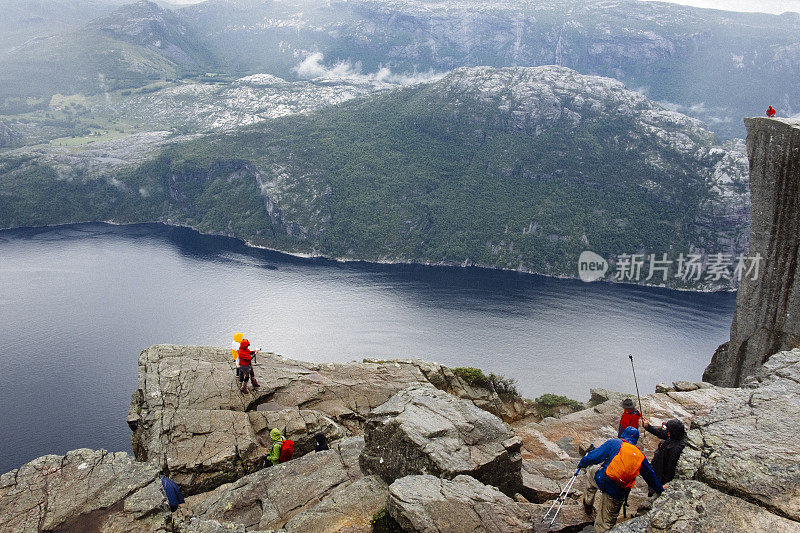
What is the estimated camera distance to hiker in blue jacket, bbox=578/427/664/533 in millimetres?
9109

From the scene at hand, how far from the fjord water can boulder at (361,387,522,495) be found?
54140mm

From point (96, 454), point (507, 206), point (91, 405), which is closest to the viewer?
point (96, 454)

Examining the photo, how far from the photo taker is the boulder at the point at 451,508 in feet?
34.2

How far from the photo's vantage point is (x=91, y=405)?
64.6 m

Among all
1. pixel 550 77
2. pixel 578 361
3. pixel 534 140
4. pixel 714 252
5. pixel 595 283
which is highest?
pixel 550 77

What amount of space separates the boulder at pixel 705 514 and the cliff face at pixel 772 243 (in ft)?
55.9

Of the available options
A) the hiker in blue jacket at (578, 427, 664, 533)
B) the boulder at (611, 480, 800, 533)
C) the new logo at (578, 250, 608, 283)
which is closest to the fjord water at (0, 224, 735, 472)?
the new logo at (578, 250, 608, 283)

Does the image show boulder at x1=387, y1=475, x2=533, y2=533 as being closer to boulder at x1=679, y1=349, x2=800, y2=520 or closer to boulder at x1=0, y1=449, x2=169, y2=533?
boulder at x1=679, y1=349, x2=800, y2=520

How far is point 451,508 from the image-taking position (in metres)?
10.8

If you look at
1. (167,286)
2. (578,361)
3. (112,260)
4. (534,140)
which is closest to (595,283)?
(578,361)

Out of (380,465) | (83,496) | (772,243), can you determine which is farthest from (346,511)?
(772,243)

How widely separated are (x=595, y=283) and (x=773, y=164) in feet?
388

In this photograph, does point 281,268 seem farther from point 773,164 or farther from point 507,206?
point 773,164

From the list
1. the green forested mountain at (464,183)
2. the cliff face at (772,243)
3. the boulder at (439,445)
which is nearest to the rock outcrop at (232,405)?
the boulder at (439,445)
